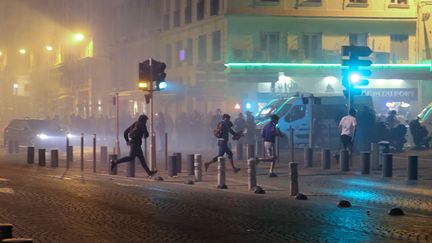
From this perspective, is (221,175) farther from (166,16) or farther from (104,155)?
(166,16)

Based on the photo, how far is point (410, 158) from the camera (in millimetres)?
18344

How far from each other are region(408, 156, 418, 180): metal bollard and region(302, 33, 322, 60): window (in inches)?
1107

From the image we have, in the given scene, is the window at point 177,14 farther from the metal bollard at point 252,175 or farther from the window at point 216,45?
the metal bollard at point 252,175

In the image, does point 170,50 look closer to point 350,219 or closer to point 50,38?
point 50,38

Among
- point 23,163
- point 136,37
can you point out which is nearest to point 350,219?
point 23,163

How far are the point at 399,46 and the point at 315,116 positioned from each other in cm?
1861

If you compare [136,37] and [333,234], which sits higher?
[136,37]

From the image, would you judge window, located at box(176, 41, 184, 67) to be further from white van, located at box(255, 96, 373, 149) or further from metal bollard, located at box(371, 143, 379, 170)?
metal bollard, located at box(371, 143, 379, 170)

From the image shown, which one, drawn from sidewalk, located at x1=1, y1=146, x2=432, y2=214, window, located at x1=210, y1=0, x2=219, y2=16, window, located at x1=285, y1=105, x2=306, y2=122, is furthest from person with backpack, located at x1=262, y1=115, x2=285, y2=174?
window, located at x1=210, y1=0, x2=219, y2=16

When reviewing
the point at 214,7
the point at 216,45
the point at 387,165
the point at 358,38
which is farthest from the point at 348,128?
the point at 214,7

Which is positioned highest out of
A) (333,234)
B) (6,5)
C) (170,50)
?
(6,5)

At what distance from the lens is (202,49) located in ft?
162

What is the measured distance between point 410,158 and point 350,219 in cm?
699

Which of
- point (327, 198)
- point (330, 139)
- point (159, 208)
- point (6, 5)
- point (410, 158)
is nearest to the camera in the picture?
point (159, 208)
